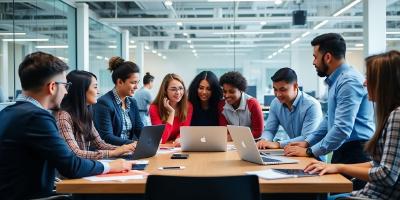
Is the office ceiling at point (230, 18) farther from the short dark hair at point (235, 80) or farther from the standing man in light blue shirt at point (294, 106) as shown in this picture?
the standing man in light blue shirt at point (294, 106)

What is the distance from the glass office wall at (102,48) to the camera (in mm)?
9414

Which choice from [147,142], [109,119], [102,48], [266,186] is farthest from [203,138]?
[102,48]

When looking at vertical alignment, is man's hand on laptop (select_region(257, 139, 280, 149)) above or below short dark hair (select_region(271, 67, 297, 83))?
below

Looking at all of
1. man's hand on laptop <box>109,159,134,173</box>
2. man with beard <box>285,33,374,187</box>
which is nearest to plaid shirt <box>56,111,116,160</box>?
man's hand on laptop <box>109,159,134,173</box>

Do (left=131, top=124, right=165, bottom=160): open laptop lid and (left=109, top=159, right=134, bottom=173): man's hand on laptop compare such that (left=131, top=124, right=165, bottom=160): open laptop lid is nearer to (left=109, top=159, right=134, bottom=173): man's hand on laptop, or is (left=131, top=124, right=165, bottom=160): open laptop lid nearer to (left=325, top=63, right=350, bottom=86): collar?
(left=109, top=159, right=134, bottom=173): man's hand on laptop

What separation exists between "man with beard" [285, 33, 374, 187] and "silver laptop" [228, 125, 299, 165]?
1.00 ft

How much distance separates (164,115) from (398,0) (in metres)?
6.39

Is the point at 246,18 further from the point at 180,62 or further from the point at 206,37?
the point at 180,62

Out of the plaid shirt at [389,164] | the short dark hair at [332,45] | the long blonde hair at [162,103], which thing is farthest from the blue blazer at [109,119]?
the plaid shirt at [389,164]

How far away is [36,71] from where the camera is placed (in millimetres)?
2131

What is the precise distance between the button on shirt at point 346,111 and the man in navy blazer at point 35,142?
145cm

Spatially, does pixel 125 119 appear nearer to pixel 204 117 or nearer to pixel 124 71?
pixel 124 71

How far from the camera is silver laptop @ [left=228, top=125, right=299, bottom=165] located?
2463 millimetres

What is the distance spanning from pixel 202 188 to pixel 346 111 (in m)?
1.44
